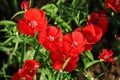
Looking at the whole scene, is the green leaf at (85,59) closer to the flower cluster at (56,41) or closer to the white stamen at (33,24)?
the flower cluster at (56,41)

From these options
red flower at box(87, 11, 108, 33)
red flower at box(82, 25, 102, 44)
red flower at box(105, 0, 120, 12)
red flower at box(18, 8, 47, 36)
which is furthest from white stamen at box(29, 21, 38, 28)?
red flower at box(105, 0, 120, 12)

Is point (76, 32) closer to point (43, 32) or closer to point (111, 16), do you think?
point (43, 32)

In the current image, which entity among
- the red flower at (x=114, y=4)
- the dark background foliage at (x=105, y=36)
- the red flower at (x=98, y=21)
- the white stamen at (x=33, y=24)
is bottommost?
the dark background foliage at (x=105, y=36)

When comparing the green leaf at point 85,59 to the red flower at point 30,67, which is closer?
the red flower at point 30,67

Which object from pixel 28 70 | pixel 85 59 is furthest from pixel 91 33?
pixel 28 70

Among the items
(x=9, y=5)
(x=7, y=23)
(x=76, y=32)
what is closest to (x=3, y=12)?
(x=9, y=5)

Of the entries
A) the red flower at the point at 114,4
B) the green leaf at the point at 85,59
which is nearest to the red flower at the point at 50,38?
the green leaf at the point at 85,59
